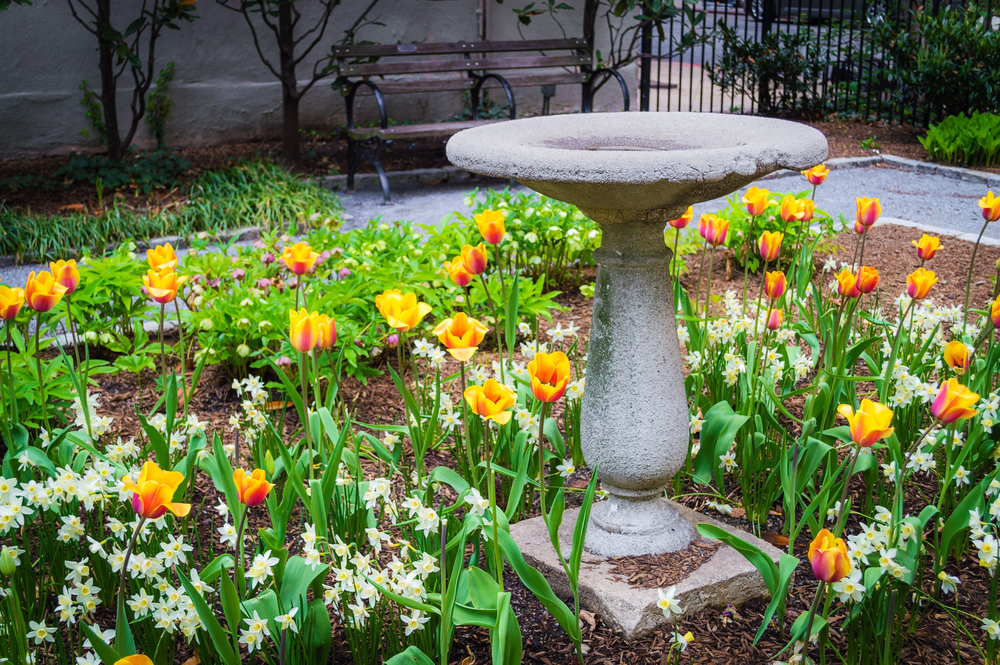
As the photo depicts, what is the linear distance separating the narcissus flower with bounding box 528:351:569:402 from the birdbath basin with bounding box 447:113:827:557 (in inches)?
16.0

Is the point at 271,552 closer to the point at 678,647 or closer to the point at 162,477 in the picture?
the point at 162,477

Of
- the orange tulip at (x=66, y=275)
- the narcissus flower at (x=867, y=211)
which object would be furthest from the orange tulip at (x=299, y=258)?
the narcissus flower at (x=867, y=211)

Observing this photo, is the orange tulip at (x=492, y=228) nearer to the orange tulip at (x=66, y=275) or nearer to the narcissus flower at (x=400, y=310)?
the narcissus flower at (x=400, y=310)

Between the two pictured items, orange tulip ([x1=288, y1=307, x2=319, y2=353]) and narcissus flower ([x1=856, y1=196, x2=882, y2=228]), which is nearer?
orange tulip ([x1=288, y1=307, x2=319, y2=353])

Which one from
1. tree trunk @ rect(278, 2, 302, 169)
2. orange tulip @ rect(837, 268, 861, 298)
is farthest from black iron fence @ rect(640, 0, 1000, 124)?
orange tulip @ rect(837, 268, 861, 298)

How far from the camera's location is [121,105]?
26.8ft

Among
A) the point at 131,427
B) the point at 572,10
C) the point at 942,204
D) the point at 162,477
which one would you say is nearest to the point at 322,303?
the point at 131,427

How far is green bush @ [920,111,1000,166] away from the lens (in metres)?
7.52

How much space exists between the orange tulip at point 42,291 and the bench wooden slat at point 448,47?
19.9 ft

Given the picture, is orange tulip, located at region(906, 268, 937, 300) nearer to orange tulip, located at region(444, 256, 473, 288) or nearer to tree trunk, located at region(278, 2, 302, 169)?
orange tulip, located at region(444, 256, 473, 288)

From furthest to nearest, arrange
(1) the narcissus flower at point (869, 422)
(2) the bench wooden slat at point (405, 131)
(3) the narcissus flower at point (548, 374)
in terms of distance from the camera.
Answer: (2) the bench wooden slat at point (405, 131) < (3) the narcissus flower at point (548, 374) < (1) the narcissus flower at point (869, 422)

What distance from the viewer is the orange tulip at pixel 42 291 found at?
201cm

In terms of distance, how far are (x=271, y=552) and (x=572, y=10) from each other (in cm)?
883

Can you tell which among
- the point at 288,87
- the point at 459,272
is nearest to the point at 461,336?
the point at 459,272
